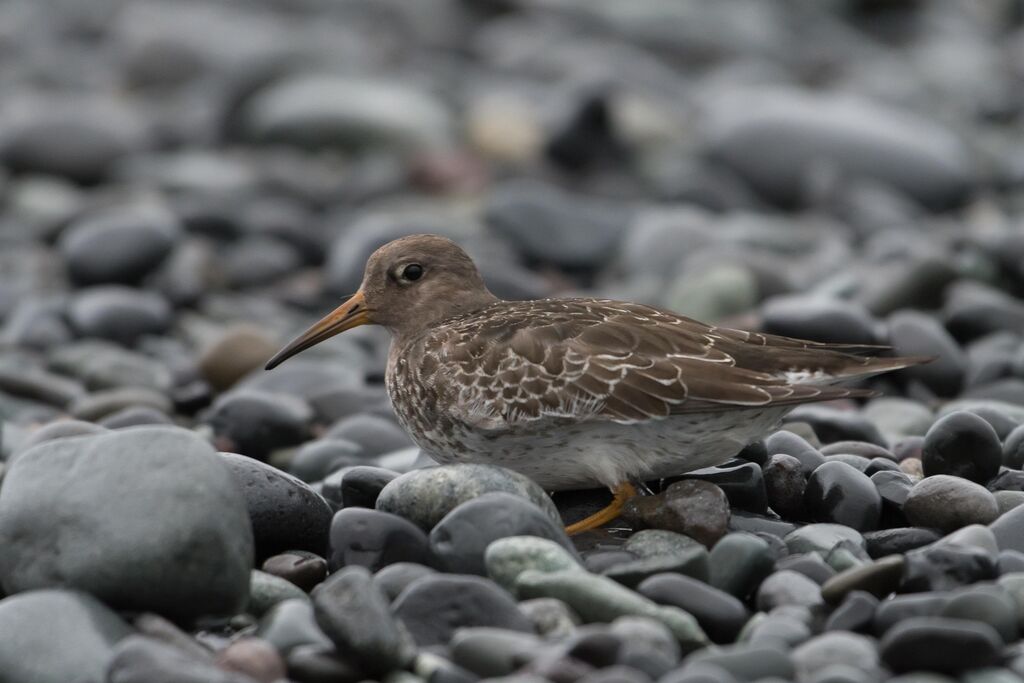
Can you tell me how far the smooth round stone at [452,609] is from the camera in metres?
4.74

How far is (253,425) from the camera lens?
26.5 ft

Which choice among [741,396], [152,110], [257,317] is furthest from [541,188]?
[741,396]

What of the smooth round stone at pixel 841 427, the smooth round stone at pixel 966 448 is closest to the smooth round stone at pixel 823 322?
the smooth round stone at pixel 841 427

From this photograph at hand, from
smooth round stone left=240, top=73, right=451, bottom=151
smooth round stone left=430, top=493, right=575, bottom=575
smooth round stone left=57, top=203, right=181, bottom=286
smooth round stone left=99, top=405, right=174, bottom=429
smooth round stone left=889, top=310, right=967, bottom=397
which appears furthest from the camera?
smooth round stone left=240, top=73, right=451, bottom=151

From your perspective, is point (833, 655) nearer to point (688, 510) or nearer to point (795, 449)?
point (688, 510)

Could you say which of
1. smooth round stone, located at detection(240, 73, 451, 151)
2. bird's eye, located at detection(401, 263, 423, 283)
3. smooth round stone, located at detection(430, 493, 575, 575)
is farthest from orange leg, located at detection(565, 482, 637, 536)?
smooth round stone, located at detection(240, 73, 451, 151)

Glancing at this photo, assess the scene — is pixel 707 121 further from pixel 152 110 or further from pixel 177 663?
pixel 177 663

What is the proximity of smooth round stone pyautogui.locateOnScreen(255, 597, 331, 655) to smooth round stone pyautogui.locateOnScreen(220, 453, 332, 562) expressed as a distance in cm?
71

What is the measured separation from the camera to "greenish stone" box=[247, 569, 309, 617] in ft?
16.9

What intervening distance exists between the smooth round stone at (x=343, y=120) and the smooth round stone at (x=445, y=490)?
438 inches

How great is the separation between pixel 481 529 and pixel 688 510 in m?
0.85

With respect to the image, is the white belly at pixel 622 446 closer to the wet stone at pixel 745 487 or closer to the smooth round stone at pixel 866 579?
the wet stone at pixel 745 487

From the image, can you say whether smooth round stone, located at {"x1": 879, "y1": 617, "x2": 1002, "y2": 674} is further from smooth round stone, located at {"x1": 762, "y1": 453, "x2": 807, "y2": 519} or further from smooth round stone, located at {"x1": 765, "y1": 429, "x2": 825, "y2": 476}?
smooth round stone, located at {"x1": 765, "y1": 429, "x2": 825, "y2": 476}

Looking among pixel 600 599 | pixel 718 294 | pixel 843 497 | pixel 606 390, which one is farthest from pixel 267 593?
pixel 718 294
